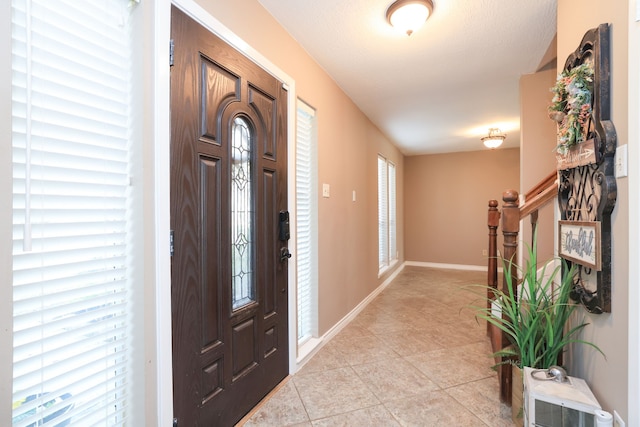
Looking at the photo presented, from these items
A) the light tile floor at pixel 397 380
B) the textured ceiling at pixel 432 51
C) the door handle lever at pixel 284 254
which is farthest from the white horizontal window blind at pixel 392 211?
the door handle lever at pixel 284 254

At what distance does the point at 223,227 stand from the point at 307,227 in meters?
1.12

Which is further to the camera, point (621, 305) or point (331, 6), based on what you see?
point (331, 6)

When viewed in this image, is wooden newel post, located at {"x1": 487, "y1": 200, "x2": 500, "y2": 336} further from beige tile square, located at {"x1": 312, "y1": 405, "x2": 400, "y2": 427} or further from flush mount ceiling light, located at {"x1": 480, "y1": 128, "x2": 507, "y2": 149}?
flush mount ceiling light, located at {"x1": 480, "y1": 128, "x2": 507, "y2": 149}

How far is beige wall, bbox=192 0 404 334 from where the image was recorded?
1863 millimetres

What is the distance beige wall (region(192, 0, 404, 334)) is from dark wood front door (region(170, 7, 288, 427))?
0.84ft

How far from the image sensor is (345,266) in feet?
10.7

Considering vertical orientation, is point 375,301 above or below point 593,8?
below

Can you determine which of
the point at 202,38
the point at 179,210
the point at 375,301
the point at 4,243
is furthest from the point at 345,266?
the point at 4,243

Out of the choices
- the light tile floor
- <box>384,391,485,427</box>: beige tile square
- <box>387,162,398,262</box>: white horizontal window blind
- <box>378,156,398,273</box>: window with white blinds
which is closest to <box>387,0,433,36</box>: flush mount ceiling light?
the light tile floor

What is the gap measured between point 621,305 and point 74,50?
2.19 meters

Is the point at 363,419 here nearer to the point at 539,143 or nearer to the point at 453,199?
the point at 539,143

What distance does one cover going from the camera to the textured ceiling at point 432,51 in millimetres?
1930

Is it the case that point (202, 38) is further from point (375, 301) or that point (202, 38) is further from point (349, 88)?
point (375, 301)

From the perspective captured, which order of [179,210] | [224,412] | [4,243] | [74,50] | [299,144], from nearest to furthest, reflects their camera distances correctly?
1. [4,243]
2. [74,50]
3. [179,210]
4. [224,412]
5. [299,144]
